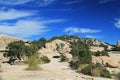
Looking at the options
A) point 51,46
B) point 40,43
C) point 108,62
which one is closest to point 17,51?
point 108,62

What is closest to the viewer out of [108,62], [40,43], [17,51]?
[108,62]

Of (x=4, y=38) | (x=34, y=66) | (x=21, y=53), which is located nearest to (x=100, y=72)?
(x=34, y=66)

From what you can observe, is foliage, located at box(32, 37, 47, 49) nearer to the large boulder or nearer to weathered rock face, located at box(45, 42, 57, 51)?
weathered rock face, located at box(45, 42, 57, 51)

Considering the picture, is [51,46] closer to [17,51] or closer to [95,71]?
[17,51]

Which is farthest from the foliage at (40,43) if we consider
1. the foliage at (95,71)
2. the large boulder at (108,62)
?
the foliage at (95,71)

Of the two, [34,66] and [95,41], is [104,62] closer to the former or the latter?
[34,66]

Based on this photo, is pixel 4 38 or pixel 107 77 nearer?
pixel 107 77

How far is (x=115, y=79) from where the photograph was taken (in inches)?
1342

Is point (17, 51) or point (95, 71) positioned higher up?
point (17, 51)

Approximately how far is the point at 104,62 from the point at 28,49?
15554 millimetres

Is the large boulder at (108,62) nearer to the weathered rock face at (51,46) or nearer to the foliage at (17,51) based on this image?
the foliage at (17,51)

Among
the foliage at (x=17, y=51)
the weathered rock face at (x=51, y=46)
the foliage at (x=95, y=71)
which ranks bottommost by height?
the foliage at (x=95, y=71)

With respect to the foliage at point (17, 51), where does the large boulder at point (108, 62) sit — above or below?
below

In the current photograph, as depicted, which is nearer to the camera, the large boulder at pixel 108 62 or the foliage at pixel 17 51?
the large boulder at pixel 108 62
